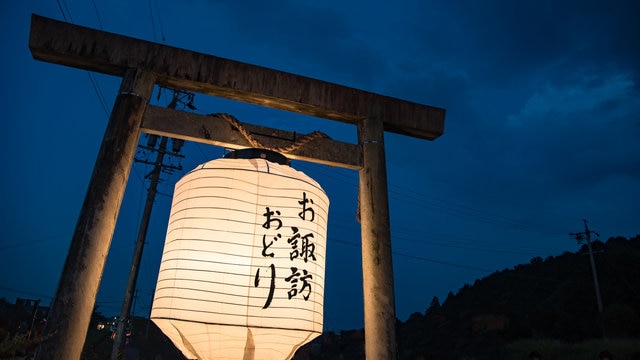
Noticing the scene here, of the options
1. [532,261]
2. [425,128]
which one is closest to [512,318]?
[532,261]

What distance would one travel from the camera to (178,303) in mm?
2199

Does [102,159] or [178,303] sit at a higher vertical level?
[102,159]

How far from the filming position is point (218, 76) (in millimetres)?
3295

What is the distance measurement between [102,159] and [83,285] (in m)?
0.87

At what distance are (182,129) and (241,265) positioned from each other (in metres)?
1.39

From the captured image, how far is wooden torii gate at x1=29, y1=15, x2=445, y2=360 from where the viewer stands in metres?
2.54

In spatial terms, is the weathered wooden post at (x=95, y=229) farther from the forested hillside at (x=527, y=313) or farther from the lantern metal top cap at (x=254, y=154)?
the forested hillside at (x=527, y=313)

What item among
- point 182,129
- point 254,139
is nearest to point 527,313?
point 254,139

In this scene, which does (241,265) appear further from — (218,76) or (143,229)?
(143,229)

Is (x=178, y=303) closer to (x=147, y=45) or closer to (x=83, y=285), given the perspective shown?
(x=83, y=285)

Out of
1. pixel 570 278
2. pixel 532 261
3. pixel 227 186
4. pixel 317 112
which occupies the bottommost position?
pixel 227 186

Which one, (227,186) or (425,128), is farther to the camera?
(425,128)

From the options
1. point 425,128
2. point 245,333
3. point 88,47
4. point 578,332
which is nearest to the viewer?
point 245,333

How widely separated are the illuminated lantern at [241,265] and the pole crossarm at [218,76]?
41.4 inches
